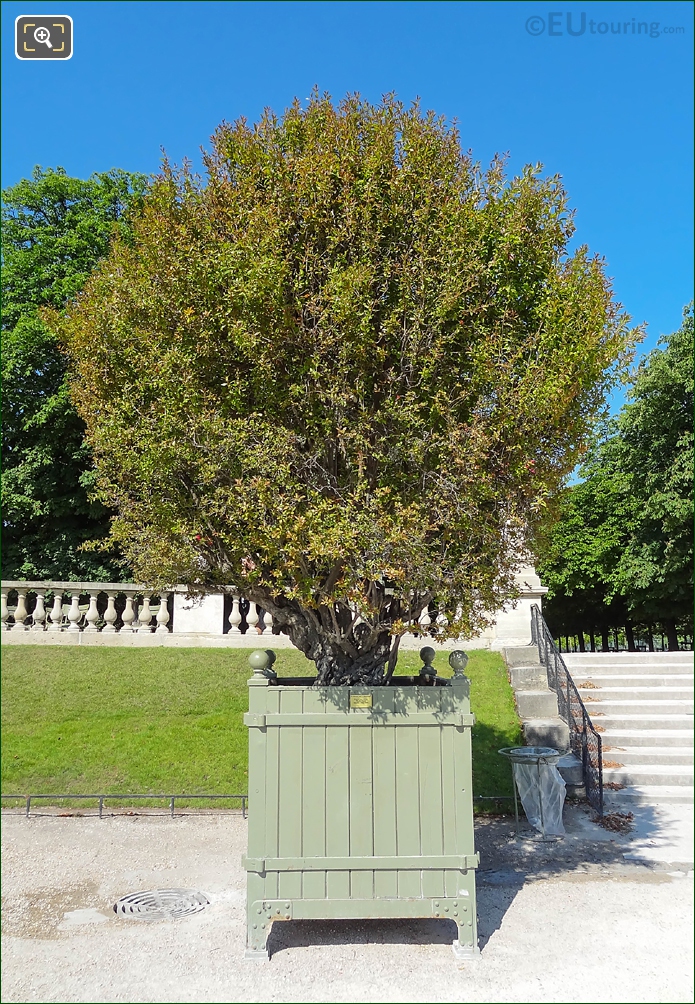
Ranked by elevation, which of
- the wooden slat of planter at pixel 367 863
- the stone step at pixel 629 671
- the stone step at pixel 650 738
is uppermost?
the stone step at pixel 629 671

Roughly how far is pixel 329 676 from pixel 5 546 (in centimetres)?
1487

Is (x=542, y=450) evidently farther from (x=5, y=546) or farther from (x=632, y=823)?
(x=5, y=546)

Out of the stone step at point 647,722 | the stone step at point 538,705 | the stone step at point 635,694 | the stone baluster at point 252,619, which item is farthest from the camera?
the stone baluster at point 252,619

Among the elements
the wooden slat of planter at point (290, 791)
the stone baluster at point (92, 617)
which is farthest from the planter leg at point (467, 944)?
the stone baluster at point (92, 617)

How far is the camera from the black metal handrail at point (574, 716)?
9508 millimetres

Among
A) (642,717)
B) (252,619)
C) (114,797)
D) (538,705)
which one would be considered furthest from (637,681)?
(114,797)

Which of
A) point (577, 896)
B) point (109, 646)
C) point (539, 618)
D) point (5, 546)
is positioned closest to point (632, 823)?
point (577, 896)

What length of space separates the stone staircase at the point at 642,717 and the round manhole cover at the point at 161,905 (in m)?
5.51

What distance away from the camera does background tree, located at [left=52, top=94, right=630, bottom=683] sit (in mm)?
5812

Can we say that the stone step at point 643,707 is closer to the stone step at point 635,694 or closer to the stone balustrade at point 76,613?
the stone step at point 635,694

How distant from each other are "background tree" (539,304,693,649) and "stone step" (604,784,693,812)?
8758mm

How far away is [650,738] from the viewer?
11.0m

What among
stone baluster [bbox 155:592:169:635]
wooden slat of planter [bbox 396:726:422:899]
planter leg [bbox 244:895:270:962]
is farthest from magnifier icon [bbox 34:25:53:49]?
stone baluster [bbox 155:592:169:635]

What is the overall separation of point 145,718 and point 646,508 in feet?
55.1
